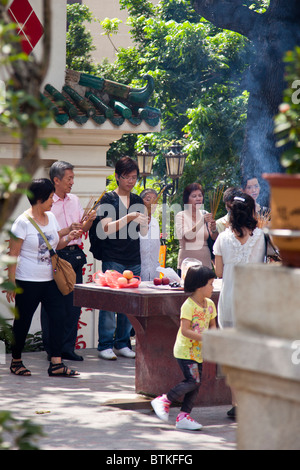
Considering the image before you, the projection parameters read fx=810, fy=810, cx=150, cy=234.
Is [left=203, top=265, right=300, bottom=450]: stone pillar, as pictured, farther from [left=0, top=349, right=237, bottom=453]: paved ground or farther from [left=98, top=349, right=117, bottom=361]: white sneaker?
[left=98, top=349, right=117, bottom=361]: white sneaker

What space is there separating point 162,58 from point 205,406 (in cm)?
2026

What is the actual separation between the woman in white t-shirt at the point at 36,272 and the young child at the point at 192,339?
177 cm

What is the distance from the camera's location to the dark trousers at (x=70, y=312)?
7.80 meters

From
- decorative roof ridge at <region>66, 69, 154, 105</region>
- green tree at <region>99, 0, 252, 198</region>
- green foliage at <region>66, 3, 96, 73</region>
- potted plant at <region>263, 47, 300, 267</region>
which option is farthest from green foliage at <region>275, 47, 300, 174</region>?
green foliage at <region>66, 3, 96, 73</region>

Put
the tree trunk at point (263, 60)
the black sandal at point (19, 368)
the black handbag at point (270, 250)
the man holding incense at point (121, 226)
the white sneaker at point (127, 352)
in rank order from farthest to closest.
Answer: the tree trunk at point (263, 60)
the white sneaker at point (127, 352)
the man holding incense at point (121, 226)
the black sandal at point (19, 368)
the black handbag at point (270, 250)

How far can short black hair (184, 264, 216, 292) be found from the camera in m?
5.54

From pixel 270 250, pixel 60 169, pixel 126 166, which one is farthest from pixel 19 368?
pixel 270 250

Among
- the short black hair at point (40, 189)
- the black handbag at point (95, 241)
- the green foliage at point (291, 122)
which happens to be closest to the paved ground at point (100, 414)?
the black handbag at point (95, 241)

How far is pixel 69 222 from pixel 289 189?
5282 millimetres

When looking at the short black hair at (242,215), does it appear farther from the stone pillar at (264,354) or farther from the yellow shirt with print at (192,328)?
the stone pillar at (264,354)
